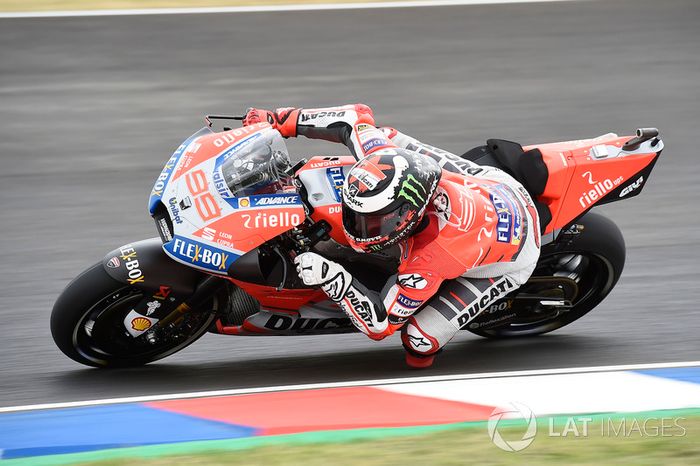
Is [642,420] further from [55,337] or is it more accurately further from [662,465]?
[55,337]

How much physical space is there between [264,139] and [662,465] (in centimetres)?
250

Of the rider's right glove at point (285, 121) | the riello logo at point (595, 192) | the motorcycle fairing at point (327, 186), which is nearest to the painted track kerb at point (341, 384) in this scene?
the motorcycle fairing at point (327, 186)

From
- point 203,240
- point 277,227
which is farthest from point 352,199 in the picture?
point 203,240

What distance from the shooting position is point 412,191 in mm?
5184

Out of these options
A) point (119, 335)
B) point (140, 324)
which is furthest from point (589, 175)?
→ point (119, 335)

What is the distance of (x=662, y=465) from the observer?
14.6ft

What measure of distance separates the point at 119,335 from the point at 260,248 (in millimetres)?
970

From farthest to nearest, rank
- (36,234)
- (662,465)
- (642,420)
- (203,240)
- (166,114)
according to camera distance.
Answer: (166,114)
(36,234)
(203,240)
(642,420)
(662,465)

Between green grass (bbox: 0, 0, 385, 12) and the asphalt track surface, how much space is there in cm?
36

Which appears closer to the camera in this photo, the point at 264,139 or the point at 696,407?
the point at 696,407

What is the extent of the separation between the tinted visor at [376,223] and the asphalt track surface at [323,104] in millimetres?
1011

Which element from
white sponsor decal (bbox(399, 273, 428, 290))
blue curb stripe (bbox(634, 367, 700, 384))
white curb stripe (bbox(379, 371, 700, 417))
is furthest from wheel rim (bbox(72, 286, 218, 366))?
blue curb stripe (bbox(634, 367, 700, 384))

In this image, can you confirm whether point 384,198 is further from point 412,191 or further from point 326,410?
point 326,410

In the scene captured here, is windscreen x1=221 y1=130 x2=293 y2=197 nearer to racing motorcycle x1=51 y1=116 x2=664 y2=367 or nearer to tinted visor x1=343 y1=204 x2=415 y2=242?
racing motorcycle x1=51 y1=116 x2=664 y2=367
